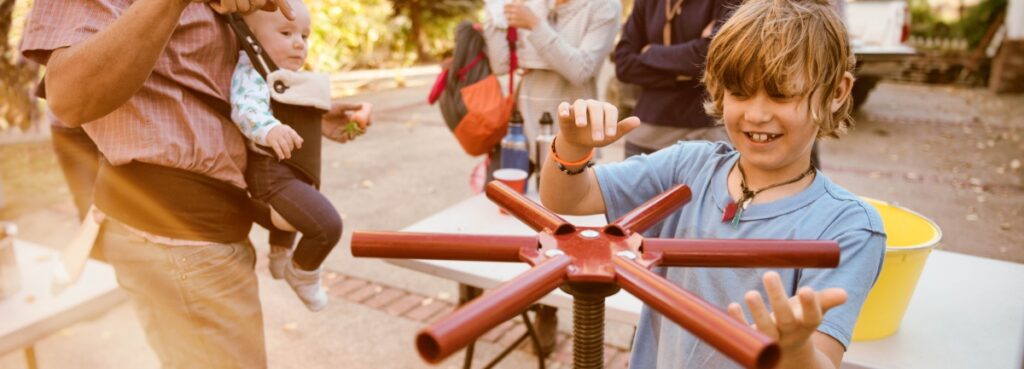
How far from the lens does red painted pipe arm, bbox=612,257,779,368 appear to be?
524 millimetres

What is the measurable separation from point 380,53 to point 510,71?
10.4 meters

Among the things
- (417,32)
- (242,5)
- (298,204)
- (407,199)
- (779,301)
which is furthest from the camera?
(417,32)

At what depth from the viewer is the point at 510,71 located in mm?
3410

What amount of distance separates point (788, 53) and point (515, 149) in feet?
6.44

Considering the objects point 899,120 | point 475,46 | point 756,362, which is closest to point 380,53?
point 899,120

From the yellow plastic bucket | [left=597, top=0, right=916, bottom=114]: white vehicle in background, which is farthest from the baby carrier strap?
[left=597, top=0, right=916, bottom=114]: white vehicle in background

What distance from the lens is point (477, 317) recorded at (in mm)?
558

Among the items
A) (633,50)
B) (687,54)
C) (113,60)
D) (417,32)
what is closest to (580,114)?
(113,60)

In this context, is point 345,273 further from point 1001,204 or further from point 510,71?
point 1001,204

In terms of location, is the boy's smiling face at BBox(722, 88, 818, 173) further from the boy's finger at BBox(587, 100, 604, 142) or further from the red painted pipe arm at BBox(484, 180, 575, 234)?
the red painted pipe arm at BBox(484, 180, 575, 234)

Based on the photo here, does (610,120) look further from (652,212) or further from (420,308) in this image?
(420,308)

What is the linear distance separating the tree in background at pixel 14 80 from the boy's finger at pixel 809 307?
15.3 feet

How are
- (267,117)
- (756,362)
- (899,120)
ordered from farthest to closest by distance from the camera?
1. (899,120)
2. (267,117)
3. (756,362)

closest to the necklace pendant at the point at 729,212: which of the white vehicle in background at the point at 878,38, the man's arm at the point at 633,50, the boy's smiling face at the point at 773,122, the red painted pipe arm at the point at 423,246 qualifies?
the boy's smiling face at the point at 773,122
